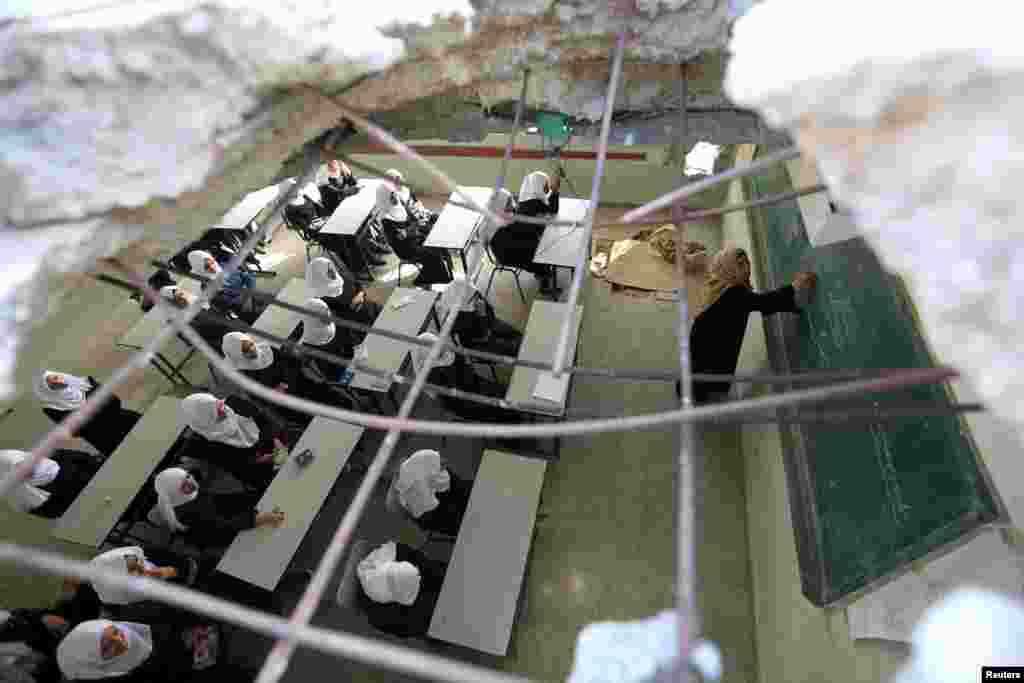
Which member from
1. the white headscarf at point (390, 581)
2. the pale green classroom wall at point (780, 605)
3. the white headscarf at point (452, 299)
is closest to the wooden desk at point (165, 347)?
the white headscarf at point (452, 299)

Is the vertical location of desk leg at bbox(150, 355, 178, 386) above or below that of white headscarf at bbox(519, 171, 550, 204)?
below

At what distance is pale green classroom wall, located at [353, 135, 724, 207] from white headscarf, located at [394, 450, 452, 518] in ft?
13.6

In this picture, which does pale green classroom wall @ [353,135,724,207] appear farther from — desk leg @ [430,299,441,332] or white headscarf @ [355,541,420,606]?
white headscarf @ [355,541,420,606]

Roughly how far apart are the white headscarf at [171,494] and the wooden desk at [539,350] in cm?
244

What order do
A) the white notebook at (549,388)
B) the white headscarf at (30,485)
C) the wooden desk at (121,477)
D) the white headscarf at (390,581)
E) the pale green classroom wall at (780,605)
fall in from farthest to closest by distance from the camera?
the white notebook at (549,388)
the white headscarf at (30,485)
the wooden desk at (121,477)
the white headscarf at (390,581)
the pale green classroom wall at (780,605)

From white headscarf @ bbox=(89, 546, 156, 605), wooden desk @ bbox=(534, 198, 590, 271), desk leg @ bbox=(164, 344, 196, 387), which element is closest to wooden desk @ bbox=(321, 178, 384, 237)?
desk leg @ bbox=(164, 344, 196, 387)

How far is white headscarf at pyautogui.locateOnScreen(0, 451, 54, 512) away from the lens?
397cm

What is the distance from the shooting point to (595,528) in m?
4.34

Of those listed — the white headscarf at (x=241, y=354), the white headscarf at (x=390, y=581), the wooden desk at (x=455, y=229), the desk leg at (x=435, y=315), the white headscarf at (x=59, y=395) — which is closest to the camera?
the white headscarf at (x=390, y=581)

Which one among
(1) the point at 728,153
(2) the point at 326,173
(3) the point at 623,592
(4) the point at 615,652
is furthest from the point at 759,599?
(2) the point at 326,173

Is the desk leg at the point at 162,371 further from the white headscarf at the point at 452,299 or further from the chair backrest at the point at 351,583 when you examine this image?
the chair backrest at the point at 351,583

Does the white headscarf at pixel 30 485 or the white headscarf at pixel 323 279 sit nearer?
the white headscarf at pixel 30 485

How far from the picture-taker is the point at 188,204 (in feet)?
6.18

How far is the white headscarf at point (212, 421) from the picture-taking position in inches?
161
